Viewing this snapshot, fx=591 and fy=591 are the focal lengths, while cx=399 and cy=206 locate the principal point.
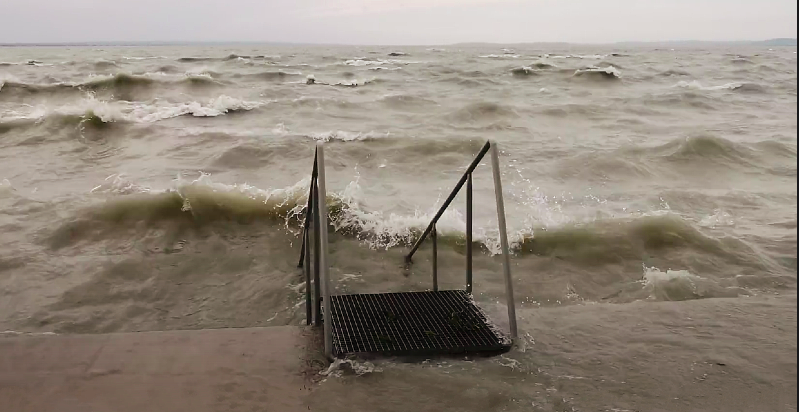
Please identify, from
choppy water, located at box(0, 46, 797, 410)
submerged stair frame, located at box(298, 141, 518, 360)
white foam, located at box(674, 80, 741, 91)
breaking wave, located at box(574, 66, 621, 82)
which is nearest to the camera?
submerged stair frame, located at box(298, 141, 518, 360)

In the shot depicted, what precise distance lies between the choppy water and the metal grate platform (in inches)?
10.2

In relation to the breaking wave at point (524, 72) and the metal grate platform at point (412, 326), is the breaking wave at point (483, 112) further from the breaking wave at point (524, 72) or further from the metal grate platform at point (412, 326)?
the metal grate platform at point (412, 326)

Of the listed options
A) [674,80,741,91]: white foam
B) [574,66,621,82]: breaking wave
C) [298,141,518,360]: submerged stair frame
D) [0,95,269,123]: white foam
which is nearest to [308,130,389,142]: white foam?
[0,95,269,123]: white foam

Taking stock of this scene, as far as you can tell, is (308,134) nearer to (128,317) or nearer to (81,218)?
(81,218)

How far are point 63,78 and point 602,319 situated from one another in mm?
Answer: 24808

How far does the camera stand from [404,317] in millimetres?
3857

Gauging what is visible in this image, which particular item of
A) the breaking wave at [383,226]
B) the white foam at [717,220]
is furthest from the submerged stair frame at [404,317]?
the white foam at [717,220]

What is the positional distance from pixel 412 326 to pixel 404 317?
18 cm

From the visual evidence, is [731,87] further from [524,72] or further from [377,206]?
[377,206]

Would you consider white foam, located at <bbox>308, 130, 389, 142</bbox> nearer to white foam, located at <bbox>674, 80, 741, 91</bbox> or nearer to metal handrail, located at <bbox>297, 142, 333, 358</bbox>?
metal handrail, located at <bbox>297, 142, 333, 358</bbox>

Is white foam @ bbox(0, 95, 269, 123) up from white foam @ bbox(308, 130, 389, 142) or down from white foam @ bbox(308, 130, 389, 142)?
up

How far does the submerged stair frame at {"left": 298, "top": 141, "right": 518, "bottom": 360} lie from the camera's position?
3283 millimetres

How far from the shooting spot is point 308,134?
13227 millimetres

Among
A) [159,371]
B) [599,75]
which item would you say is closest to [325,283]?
[159,371]
